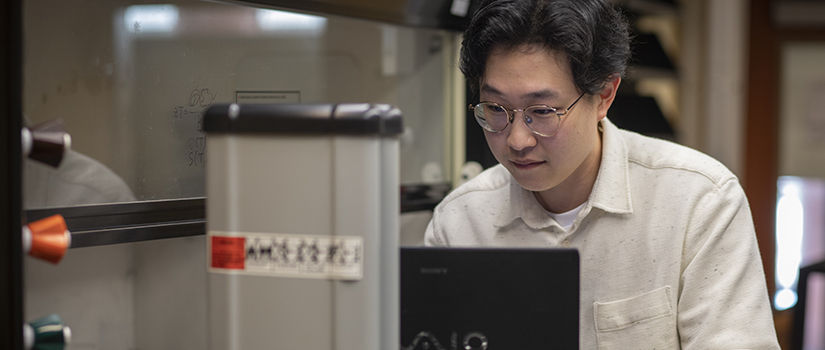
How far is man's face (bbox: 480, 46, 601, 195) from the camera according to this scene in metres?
1.11

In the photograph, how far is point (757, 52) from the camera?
4.30m

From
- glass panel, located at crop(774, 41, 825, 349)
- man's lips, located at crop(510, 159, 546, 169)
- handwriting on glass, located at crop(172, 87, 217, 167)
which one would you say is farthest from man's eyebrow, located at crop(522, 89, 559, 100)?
glass panel, located at crop(774, 41, 825, 349)

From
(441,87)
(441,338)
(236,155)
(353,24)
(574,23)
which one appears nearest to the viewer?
(236,155)

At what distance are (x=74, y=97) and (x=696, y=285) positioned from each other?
3.29 feet

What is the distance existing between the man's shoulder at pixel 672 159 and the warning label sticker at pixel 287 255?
2.40 feet

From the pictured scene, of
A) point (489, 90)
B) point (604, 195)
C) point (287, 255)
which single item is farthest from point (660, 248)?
point (287, 255)

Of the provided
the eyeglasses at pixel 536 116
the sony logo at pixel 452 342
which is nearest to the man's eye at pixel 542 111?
the eyeglasses at pixel 536 116

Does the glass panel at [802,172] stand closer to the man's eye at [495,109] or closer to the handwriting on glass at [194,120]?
the man's eye at [495,109]

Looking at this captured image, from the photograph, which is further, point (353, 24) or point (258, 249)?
point (353, 24)

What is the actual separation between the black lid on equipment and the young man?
0.42m

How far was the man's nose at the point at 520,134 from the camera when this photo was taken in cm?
112

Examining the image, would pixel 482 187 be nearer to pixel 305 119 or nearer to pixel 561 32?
pixel 561 32
